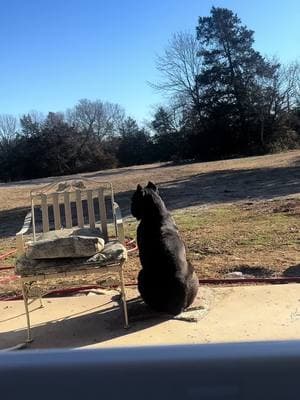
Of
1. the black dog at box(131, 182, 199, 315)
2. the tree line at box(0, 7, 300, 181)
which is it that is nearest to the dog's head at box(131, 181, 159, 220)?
the black dog at box(131, 182, 199, 315)

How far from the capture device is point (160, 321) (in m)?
4.60

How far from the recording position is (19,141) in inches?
1756

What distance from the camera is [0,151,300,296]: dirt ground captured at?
21.0 ft

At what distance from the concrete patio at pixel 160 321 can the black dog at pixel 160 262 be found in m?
0.16

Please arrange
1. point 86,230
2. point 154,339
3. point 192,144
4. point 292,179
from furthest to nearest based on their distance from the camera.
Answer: point 192,144, point 292,179, point 86,230, point 154,339

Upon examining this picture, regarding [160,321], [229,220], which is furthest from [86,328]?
[229,220]

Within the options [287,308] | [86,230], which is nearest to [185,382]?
[287,308]

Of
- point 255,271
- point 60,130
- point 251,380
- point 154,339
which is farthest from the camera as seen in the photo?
point 60,130

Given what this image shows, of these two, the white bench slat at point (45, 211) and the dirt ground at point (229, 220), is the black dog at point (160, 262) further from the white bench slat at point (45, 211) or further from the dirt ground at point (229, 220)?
the white bench slat at point (45, 211)

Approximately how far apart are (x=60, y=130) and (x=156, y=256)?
40558mm

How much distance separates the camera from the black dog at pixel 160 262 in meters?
4.45

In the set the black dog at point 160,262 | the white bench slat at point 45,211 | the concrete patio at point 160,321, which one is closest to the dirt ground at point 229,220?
the concrete patio at point 160,321

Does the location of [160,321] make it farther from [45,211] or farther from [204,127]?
[204,127]

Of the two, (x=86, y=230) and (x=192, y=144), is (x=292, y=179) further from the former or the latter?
(x=192, y=144)
